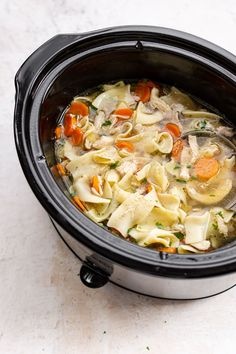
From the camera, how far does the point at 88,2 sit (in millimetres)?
3986

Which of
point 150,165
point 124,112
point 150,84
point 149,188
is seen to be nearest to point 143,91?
point 150,84

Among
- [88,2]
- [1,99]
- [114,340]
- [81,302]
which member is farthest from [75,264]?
[88,2]

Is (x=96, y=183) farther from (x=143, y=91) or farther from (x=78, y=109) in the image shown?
(x=143, y=91)

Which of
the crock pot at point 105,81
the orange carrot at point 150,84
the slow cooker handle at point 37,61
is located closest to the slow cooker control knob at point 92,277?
the crock pot at point 105,81

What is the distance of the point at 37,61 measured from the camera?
9.03ft

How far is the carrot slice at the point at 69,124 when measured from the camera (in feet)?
9.96

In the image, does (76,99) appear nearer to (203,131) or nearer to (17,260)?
(203,131)

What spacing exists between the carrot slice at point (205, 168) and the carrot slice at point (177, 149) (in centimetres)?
11

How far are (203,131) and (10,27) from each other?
157 centimetres

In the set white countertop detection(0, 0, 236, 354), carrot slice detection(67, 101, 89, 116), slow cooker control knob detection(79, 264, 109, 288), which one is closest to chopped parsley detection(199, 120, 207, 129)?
carrot slice detection(67, 101, 89, 116)

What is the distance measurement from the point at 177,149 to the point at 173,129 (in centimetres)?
14

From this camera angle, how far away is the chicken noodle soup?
271 cm

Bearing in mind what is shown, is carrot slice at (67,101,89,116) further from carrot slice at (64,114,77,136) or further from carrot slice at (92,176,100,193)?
carrot slice at (92,176,100,193)

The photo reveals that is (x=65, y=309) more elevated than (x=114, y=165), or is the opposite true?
(x=114, y=165)
